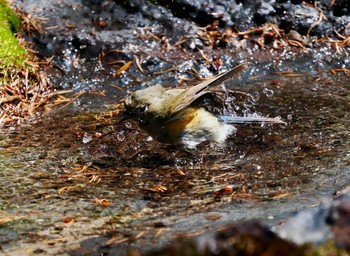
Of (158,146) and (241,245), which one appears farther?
(158,146)

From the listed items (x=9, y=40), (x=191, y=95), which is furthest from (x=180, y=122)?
(x=9, y=40)

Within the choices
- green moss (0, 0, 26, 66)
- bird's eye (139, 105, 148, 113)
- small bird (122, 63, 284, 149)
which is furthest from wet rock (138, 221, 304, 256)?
green moss (0, 0, 26, 66)

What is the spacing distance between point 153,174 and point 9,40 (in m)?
3.94

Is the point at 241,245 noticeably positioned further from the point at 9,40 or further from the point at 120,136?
the point at 9,40

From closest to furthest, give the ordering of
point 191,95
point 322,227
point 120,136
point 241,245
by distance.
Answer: point 241,245 → point 322,227 → point 191,95 → point 120,136

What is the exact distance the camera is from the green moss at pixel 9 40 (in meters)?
7.48

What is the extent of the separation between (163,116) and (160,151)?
38cm

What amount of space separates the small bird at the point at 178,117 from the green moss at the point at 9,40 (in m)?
2.37

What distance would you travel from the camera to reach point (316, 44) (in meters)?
8.34

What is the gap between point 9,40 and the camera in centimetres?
773

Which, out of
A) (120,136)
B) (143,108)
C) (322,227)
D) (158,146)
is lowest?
(158,146)

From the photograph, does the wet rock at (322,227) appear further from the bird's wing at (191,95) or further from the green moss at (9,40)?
the green moss at (9,40)

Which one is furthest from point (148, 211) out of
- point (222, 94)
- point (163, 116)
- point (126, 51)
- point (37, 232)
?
point (126, 51)

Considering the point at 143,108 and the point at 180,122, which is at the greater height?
the point at 143,108
